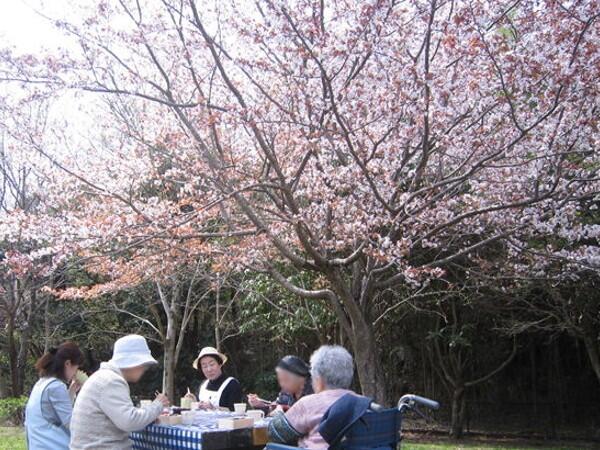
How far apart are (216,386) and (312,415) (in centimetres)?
215

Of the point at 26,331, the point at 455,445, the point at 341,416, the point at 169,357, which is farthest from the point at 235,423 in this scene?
the point at 26,331

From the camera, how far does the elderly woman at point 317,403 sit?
10.2ft

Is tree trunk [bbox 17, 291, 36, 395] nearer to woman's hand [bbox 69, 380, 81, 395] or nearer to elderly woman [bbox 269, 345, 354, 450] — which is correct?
woman's hand [bbox 69, 380, 81, 395]

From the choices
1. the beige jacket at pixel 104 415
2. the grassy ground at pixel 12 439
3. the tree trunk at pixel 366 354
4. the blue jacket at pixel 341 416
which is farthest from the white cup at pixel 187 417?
the grassy ground at pixel 12 439

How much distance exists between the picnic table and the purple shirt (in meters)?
0.44

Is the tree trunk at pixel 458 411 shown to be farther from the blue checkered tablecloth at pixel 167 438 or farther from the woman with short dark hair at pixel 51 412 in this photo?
the woman with short dark hair at pixel 51 412

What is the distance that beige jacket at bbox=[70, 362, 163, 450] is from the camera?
3.32 m

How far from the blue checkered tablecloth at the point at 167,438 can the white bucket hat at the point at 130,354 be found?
0.38 meters

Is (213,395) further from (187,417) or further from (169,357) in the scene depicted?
(169,357)

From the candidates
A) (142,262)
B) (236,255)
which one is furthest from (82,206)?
(236,255)

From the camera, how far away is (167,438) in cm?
361

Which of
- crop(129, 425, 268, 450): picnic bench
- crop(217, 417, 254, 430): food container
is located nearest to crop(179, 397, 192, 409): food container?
crop(129, 425, 268, 450): picnic bench

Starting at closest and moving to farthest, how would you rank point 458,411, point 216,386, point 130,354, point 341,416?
point 341,416 → point 130,354 → point 216,386 → point 458,411

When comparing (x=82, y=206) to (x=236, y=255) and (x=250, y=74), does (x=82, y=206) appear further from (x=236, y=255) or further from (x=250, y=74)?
(x=250, y=74)
